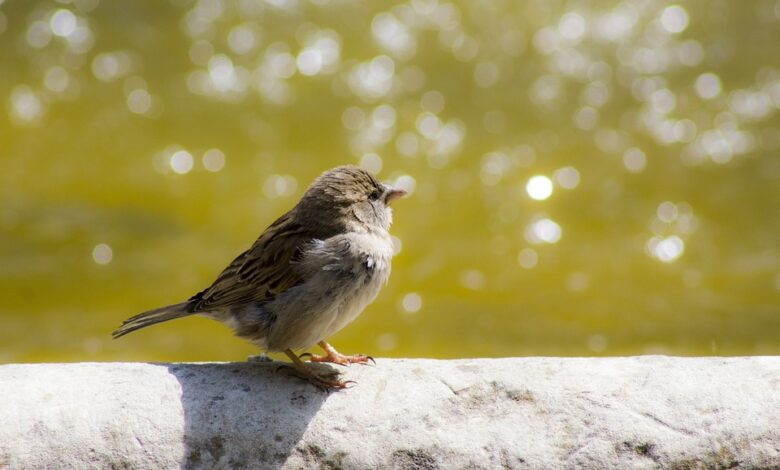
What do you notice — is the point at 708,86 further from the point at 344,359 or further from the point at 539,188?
the point at 344,359

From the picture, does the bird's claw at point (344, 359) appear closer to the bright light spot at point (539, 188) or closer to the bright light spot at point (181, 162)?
the bright light spot at point (539, 188)

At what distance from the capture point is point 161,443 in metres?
4.09

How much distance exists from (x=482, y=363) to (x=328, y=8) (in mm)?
6079

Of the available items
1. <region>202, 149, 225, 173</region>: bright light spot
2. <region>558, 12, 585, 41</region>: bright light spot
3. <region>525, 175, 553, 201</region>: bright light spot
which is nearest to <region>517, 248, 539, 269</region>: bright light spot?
<region>525, 175, 553, 201</region>: bright light spot

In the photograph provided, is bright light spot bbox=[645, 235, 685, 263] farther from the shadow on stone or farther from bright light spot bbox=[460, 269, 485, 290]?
the shadow on stone

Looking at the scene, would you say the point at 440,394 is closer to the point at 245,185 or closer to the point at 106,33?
the point at 245,185

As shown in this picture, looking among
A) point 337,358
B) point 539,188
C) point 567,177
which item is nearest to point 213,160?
point 539,188

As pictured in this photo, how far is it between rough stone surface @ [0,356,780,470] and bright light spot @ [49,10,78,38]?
5.93 m

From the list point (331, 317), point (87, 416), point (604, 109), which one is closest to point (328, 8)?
point (604, 109)

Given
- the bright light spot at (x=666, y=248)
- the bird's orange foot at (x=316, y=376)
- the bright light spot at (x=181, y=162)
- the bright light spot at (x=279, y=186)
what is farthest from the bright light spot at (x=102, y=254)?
the bright light spot at (x=666, y=248)

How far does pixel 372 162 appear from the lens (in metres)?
9.05

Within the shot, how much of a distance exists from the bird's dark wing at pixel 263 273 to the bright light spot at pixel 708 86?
5826mm

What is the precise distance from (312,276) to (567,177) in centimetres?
478

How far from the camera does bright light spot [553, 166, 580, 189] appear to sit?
29.4ft
